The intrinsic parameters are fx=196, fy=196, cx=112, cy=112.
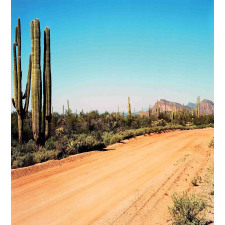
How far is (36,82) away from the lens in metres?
8.48

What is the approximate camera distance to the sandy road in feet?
11.9

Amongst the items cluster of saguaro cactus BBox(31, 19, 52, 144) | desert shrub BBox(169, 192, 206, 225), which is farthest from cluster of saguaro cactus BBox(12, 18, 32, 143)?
desert shrub BBox(169, 192, 206, 225)

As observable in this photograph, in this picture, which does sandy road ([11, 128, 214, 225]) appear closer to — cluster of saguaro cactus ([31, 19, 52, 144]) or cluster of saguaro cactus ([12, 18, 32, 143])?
cluster of saguaro cactus ([31, 19, 52, 144])

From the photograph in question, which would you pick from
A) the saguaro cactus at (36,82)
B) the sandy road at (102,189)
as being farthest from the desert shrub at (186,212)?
the saguaro cactus at (36,82)

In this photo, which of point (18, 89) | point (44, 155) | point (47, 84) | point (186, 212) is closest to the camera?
point (186, 212)

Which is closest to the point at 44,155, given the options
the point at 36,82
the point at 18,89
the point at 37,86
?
the point at 37,86

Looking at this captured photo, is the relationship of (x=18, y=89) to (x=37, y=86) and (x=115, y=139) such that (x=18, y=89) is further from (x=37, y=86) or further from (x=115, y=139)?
(x=115, y=139)

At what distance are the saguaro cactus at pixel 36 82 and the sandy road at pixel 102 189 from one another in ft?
6.62

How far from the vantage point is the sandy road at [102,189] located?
142 inches

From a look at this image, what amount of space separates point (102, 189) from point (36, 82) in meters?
5.75

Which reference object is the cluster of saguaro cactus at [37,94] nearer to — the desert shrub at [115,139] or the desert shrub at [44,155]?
the desert shrub at [44,155]

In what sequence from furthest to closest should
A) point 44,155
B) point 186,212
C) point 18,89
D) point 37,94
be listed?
point 18,89 < point 37,94 < point 44,155 < point 186,212
